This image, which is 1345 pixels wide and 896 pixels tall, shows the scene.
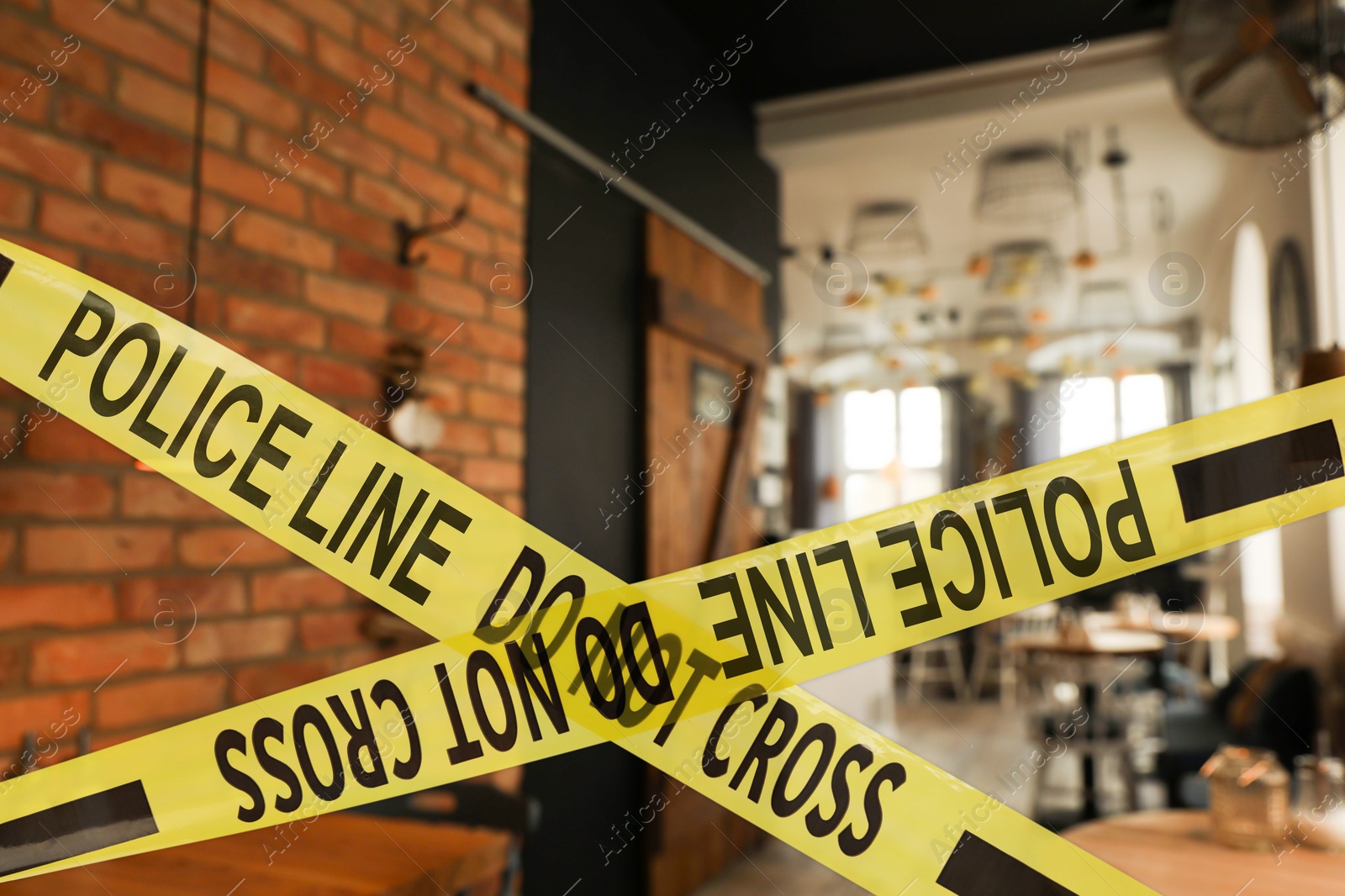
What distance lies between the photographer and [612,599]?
2.96 ft

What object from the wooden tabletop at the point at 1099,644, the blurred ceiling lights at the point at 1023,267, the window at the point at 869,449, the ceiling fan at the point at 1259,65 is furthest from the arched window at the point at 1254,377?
the window at the point at 869,449

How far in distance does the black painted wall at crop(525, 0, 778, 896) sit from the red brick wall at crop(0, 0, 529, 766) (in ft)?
0.87

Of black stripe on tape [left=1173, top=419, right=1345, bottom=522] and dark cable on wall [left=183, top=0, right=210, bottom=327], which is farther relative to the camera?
dark cable on wall [left=183, top=0, right=210, bottom=327]

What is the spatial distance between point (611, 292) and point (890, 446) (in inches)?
311

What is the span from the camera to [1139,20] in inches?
134

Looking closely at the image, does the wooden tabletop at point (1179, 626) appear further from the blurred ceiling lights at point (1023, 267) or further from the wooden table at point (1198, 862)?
the wooden table at point (1198, 862)

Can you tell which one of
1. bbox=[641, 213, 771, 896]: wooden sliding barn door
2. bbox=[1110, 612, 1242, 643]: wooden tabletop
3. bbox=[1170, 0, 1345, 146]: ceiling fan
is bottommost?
bbox=[1110, 612, 1242, 643]: wooden tabletop

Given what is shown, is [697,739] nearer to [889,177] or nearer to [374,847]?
[374,847]

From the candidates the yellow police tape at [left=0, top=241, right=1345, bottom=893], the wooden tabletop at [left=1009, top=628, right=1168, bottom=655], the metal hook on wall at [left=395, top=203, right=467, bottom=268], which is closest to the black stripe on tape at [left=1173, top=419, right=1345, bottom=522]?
the yellow police tape at [left=0, top=241, right=1345, bottom=893]

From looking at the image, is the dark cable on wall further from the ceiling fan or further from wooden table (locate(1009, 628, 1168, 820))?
wooden table (locate(1009, 628, 1168, 820))

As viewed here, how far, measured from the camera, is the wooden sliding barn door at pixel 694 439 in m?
3.09

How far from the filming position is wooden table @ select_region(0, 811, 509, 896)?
1.16 metres

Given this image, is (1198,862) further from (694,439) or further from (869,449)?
(869,449)

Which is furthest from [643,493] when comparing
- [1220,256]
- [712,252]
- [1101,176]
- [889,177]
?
[1220,256]
